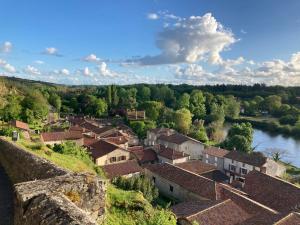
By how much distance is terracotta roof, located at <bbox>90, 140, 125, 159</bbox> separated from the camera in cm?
3991

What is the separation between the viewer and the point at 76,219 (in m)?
4.62

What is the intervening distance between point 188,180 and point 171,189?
2.61 m

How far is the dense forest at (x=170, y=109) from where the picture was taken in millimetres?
58719

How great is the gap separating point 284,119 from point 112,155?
70.0m

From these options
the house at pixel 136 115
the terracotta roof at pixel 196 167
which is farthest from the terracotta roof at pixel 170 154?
the house at pixel 136 115

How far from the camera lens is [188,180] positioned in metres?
31.0

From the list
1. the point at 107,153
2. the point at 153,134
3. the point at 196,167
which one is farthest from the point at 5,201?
the point at 153,134

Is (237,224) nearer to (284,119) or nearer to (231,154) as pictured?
(231,154)

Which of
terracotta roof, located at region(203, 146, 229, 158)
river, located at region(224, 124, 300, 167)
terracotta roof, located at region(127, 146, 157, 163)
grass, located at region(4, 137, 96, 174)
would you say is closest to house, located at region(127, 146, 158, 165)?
terracotta roof, located at region(127, 146, 157, 163)

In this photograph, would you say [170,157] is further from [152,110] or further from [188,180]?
[152,110]

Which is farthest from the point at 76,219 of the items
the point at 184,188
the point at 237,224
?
the point at 184,188

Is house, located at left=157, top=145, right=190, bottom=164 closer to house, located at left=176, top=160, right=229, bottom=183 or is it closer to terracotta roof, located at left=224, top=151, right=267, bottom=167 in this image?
house, located at left=176, top=160, right=229, bottom=183

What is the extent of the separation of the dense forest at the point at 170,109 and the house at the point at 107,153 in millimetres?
21260

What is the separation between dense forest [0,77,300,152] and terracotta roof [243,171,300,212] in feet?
71.1
